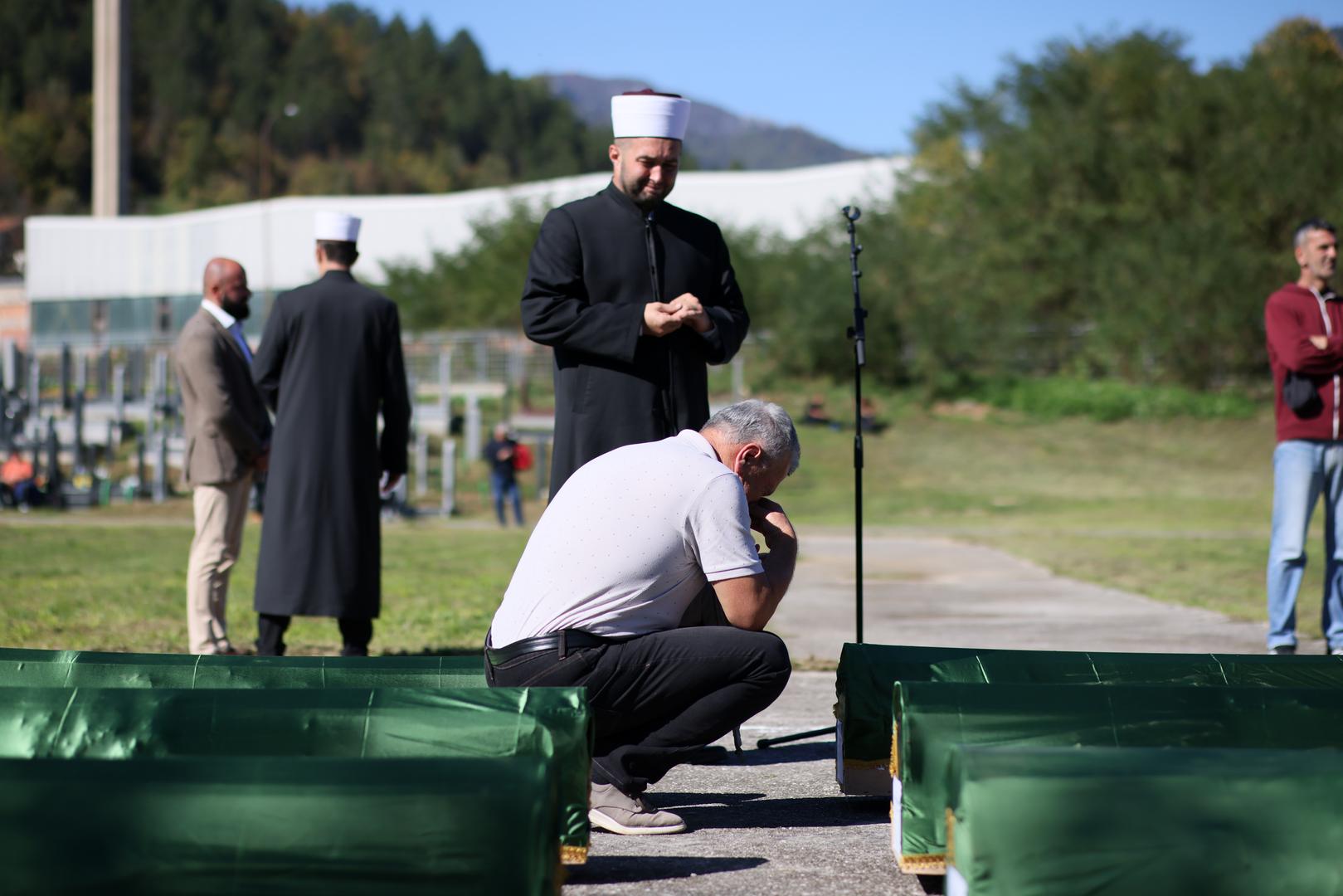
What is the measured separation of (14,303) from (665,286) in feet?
259

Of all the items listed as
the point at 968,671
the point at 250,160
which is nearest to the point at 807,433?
the point at 968,671

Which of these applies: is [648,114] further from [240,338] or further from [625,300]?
[240,338]

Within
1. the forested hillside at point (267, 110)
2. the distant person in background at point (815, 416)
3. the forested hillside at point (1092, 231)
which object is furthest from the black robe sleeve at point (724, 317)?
the forested hillside at point (267, 110)

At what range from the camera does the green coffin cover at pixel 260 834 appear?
2.93m

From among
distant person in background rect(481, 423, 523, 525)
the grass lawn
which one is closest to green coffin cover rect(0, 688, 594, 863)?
the grass lawn

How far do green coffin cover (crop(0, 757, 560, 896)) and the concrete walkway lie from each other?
2.81 feet

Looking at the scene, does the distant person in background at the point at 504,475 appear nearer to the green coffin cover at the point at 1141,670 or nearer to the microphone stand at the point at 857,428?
the microphone stand at the point at 857,428

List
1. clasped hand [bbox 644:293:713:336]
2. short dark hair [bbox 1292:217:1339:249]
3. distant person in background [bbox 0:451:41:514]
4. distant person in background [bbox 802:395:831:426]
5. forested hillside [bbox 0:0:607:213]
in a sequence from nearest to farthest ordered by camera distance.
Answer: clasped hand [bbox 644:293:713:336] → short dark hair [bbox 1292:217:1339:249] → distant person in background [bbox 0:451:41:514] → distant person in background [bbox 802:395:831:426] → forested hillside [bbox 0:0:607:213]

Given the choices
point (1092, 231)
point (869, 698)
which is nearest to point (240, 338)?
point (869, 698)

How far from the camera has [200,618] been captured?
7137 mm

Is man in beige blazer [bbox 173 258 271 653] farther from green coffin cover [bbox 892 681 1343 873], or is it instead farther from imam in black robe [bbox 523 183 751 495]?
green coffin cover [bbox 892 681 1343 873]

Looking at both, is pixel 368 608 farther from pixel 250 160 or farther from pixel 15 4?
pixel 15 4

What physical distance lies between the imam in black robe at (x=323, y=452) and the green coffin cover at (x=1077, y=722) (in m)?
3.45

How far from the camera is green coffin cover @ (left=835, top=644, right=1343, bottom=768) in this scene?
437 centimetres
